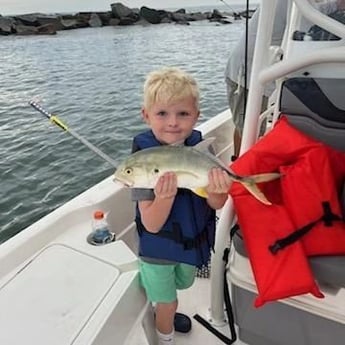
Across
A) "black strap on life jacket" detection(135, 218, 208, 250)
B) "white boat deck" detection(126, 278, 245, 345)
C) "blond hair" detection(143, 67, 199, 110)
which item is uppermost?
"blond hair" detection(143, 67, 199, 110)

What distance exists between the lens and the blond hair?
1.44 metres

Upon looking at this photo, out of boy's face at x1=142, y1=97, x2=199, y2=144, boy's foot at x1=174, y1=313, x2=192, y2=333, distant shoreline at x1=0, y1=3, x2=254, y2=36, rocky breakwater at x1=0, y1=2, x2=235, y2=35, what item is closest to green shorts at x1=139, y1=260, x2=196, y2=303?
boy's foot at x1=174, y1=313, x2=192, y2=333

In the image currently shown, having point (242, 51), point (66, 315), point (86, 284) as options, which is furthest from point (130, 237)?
Answer: point (242, 51)

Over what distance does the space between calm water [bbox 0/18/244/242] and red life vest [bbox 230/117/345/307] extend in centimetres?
375

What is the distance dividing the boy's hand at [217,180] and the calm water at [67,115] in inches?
151

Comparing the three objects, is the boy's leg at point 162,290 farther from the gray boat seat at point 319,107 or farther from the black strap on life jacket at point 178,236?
the gray boat seat at point 319,107

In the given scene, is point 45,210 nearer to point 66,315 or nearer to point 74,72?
point 66,315

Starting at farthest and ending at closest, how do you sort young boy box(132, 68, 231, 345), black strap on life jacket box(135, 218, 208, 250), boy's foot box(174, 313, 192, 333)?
boy's foot box(174, 313, 192, 333)
black strap on life jacket box(135, 218, 208, 250)
young boy box(132, 68, 231, 345)

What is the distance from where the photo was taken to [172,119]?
57.2 inches

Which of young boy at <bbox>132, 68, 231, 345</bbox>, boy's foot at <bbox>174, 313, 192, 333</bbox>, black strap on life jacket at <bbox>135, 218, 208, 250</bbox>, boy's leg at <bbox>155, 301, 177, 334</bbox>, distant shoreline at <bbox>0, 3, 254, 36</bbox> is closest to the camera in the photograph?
young boy at <bbox>132, 68, 231, 345</bbox>

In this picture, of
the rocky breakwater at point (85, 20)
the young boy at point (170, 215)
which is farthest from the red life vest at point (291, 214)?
the rocky breakwater at point (85, 20)

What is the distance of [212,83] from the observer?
1129 cm

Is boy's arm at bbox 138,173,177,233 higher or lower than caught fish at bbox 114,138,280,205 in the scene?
lower

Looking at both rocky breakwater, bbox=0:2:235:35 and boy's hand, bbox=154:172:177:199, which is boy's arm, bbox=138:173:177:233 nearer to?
boy's hand, bbox=154:172:177:199
